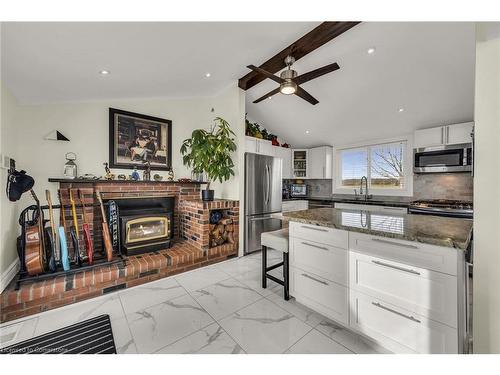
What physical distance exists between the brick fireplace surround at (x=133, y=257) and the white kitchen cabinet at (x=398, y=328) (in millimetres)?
1945

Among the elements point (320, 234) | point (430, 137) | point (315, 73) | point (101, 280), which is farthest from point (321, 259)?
point (430, 137)

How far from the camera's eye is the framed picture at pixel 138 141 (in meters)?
2.84

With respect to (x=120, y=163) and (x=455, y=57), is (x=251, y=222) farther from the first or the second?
(x=455, y=57)

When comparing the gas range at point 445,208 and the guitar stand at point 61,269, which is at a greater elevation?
the gas range at point 445,208

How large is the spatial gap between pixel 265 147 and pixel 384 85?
202 cm

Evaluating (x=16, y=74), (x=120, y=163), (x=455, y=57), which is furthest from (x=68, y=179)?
(x=455, y=57)

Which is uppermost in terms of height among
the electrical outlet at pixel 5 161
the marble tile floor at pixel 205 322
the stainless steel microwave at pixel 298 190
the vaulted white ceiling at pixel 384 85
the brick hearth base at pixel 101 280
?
the vaulted white ceiling at pixel 384 85

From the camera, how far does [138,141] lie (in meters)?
3.02

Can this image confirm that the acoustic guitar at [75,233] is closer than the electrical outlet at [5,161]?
No

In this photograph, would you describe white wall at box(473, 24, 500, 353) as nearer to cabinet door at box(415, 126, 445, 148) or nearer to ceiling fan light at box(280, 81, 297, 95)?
ceiling fan light at box(280, 81, 297, 95)

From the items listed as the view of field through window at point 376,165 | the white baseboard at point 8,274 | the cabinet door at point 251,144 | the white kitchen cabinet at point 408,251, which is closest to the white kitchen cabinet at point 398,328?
the white kitchen cabinet at point 408,251

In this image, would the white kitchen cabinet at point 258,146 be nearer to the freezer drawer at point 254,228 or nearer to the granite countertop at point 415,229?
the freezer drawer at point 254,228

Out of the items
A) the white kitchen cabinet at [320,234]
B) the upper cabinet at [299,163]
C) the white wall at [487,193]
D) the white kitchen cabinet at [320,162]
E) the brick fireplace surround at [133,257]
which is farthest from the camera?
the upper cabinet at [299,163]
